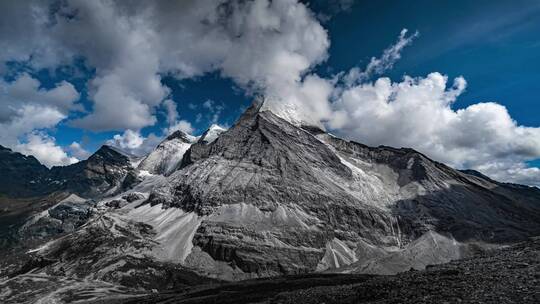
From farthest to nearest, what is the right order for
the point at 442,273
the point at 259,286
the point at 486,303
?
1. the point at 259,286
2. the point at 442,273
3. the point at 486,303

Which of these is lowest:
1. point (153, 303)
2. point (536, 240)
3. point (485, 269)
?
point (153, 303)

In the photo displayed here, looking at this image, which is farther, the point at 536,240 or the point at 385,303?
the point at 536,240

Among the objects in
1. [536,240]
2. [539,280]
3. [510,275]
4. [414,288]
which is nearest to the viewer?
[539,280]

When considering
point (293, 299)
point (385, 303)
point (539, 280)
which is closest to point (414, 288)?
point (385, 303)

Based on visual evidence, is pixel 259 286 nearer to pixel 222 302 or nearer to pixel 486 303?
pixel 222 302

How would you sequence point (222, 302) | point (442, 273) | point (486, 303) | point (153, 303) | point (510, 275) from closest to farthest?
point (486, 303) < point (510, 275) < point (442, 273) < point (222, 302) < point (153, 303)

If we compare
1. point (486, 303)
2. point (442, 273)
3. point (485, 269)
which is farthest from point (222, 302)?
point (486, 303)

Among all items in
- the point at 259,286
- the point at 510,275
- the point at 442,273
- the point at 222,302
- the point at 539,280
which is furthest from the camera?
the point at 259,286

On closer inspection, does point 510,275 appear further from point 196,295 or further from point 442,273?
point 196,295

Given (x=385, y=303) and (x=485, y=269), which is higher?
(x=485, y=269)
